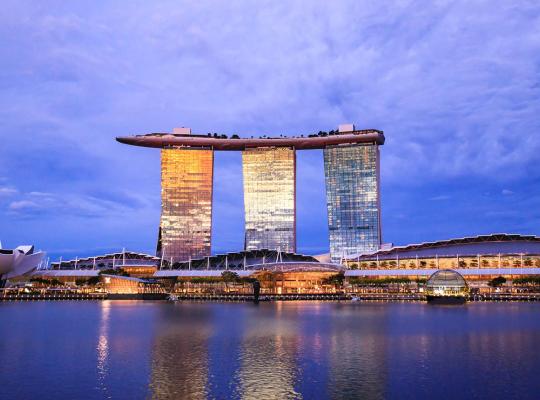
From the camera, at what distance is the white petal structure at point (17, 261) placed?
16862 centimetres

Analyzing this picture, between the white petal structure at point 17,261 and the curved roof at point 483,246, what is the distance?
372 feet

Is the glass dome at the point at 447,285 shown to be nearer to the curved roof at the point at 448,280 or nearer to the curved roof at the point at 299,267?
the curved roof at the point at 448,280

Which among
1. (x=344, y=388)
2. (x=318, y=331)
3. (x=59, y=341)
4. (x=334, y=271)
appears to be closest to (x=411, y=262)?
(x=334, y=271)

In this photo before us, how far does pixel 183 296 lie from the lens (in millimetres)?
157750

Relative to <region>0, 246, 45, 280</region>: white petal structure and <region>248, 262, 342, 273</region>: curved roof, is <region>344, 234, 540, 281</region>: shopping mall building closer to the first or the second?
<region>248, 262, 342, 273</region>: curved roof

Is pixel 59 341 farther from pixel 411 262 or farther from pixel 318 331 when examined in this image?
pixel 411 262

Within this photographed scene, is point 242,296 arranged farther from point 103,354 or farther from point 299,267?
point 103,354

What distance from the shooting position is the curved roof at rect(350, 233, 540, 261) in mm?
174125

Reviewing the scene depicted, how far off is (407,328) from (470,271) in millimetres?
108317

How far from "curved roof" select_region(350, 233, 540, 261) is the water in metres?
111

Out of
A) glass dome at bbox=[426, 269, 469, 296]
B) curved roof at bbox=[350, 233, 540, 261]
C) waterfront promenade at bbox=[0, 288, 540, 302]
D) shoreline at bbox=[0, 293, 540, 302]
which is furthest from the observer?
curved roof at bbox=[350, 233, 540, 261]

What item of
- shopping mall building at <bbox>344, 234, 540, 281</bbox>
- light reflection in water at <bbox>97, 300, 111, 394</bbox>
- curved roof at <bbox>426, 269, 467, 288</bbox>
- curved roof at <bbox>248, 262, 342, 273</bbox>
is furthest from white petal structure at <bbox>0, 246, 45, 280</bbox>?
curved roof at <bbox>426, 269, 467, 288</bbox>

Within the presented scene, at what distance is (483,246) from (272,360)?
148974mm

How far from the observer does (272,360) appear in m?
43.7
